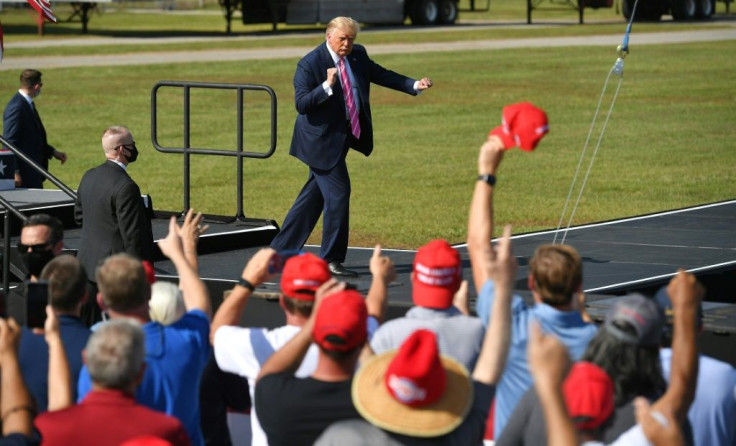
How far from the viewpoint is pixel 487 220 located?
213 inches

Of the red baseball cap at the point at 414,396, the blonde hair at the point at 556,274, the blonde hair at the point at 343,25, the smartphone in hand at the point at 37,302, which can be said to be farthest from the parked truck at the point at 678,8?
the red baseball cap at the point at 414,396

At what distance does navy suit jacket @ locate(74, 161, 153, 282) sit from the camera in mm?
7938

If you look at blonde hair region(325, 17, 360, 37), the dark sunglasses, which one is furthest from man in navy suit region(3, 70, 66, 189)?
the dark sunglasses

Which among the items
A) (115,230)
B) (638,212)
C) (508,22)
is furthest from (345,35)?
(508,22)

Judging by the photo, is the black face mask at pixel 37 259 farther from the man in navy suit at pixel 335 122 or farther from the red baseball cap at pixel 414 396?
the man in navy suit at pixel 335 122

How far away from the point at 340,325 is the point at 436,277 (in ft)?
2.80

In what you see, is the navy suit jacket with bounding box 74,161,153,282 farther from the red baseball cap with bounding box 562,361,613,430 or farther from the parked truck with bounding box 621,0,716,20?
the parked truck with bounding box 621,0,716,20

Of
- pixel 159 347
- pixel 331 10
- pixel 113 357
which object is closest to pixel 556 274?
pixel 159 347

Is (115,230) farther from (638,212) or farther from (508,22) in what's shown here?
(508,22)

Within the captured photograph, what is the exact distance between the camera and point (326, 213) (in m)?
9.39

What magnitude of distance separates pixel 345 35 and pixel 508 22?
4070 cm

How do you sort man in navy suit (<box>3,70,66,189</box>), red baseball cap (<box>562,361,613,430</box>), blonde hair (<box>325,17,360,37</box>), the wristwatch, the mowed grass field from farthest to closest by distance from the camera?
the mowed grass field < man in navy suit (<box>3,70,66,189</box>) < blonde hair (<box>325,17,360,37</box>) < the wristwatch < red baseball cap (<box>562,361,613,430</box>)

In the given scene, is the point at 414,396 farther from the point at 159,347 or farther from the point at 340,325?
the point at 159,347

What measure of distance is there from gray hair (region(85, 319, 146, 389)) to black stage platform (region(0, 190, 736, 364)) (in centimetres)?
358
